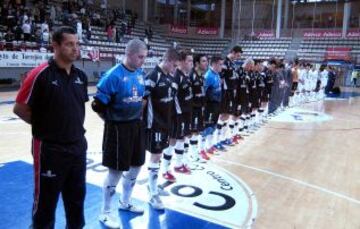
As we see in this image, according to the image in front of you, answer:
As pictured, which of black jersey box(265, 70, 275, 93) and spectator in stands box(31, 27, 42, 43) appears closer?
black jersey box(265, 70, 275, 93)

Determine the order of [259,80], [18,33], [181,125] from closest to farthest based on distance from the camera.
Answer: [181,125] → [259,80] → [18,33]

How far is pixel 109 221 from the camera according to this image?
3.56 metres

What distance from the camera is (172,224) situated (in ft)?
12.3

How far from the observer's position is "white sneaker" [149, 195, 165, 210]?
4063mm

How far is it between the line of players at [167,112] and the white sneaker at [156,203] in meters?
0.01

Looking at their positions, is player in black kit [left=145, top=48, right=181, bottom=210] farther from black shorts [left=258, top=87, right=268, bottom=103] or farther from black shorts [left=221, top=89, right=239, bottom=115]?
black shorts [left=258, top=87, right=268, bottom=103]

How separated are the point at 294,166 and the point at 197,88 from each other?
80.8 inches

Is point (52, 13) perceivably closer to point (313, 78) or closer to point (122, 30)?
point (122, 30)

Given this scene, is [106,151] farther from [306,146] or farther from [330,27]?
[330,27]

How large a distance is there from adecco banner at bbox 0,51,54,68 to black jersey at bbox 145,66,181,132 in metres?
11.2

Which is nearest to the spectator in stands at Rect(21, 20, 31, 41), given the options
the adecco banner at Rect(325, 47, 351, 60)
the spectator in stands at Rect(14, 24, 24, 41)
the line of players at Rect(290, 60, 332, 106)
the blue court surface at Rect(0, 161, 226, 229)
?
the spectator in stands at Rect(14, 24, 24, 41)

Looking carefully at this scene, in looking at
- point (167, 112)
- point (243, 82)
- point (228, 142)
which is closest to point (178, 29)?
point (243, 82)

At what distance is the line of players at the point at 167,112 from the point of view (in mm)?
3332

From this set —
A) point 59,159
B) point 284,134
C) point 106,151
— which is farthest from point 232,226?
point 284,134
